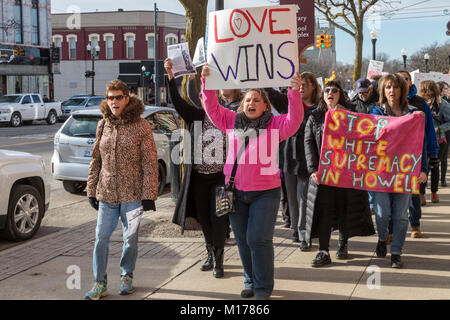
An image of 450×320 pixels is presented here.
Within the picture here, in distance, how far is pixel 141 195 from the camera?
532 centimetres

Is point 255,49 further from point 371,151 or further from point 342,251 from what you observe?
point 342,251

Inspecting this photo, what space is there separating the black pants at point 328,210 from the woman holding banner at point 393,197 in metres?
0.36

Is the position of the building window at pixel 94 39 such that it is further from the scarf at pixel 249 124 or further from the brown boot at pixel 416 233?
the scarf at pixel 249 124

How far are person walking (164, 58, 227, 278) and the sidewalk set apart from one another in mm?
445

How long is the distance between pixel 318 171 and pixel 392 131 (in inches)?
33.8

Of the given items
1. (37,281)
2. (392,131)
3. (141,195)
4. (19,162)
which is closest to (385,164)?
(392,131)

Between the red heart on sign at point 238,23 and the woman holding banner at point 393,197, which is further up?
the red heart on sign at point 238,23

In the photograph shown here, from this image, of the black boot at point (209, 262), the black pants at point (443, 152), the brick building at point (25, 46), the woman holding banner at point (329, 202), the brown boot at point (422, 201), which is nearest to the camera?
the black boot at point (209, 262)

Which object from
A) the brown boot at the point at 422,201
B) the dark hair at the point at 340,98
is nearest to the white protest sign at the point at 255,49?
the dark hair at the point at 340,98

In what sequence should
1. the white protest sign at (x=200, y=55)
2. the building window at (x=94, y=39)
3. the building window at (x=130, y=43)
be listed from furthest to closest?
the building window at (x=94, y=39) → the building window at (x=130, y=43) → the white protest sign at (x=200, y=55)

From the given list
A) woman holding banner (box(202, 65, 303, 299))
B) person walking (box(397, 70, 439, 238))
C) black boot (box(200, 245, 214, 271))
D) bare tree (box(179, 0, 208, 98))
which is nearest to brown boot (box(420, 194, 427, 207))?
person walking (box(397, 70, 439, 238))

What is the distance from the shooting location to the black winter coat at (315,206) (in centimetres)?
644

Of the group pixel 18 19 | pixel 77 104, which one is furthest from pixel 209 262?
pixel 18 19

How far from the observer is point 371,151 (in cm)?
646
